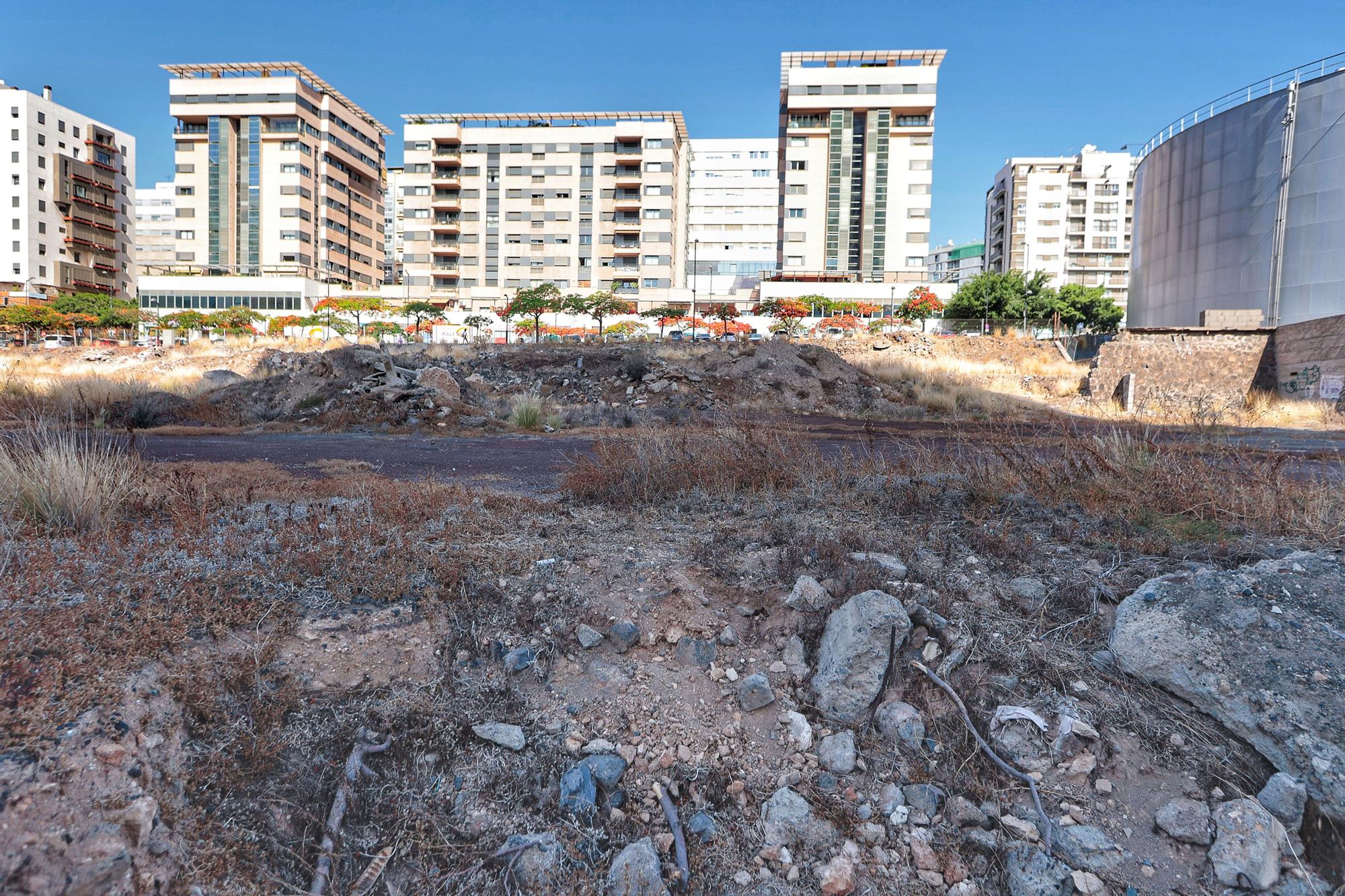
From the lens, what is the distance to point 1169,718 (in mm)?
3166

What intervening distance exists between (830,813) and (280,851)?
6.67 feet

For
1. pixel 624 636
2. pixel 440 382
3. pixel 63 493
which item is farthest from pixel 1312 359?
pixel 63 493

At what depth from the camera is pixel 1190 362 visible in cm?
2778

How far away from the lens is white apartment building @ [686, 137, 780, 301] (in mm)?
105875

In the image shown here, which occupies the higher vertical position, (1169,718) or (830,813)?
(1169,718)

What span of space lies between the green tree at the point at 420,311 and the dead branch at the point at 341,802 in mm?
62736

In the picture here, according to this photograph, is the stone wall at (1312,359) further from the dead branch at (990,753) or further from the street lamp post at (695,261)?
the street lamp post at (695,261)

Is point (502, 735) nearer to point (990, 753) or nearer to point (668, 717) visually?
point (668, 717)

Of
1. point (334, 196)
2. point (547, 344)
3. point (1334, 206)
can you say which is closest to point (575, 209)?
point (334, 196)

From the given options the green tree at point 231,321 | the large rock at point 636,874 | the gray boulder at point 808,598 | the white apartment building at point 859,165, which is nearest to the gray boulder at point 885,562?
the gray boulder at point 808,598

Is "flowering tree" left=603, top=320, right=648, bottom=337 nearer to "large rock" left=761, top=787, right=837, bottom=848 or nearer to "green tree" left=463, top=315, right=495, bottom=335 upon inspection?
"green tree" left=463, top=315, right=495, bottom=335

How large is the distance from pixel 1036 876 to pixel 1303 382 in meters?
31.7

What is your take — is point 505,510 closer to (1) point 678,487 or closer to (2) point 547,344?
(1) point 678,487

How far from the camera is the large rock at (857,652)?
3361mm
